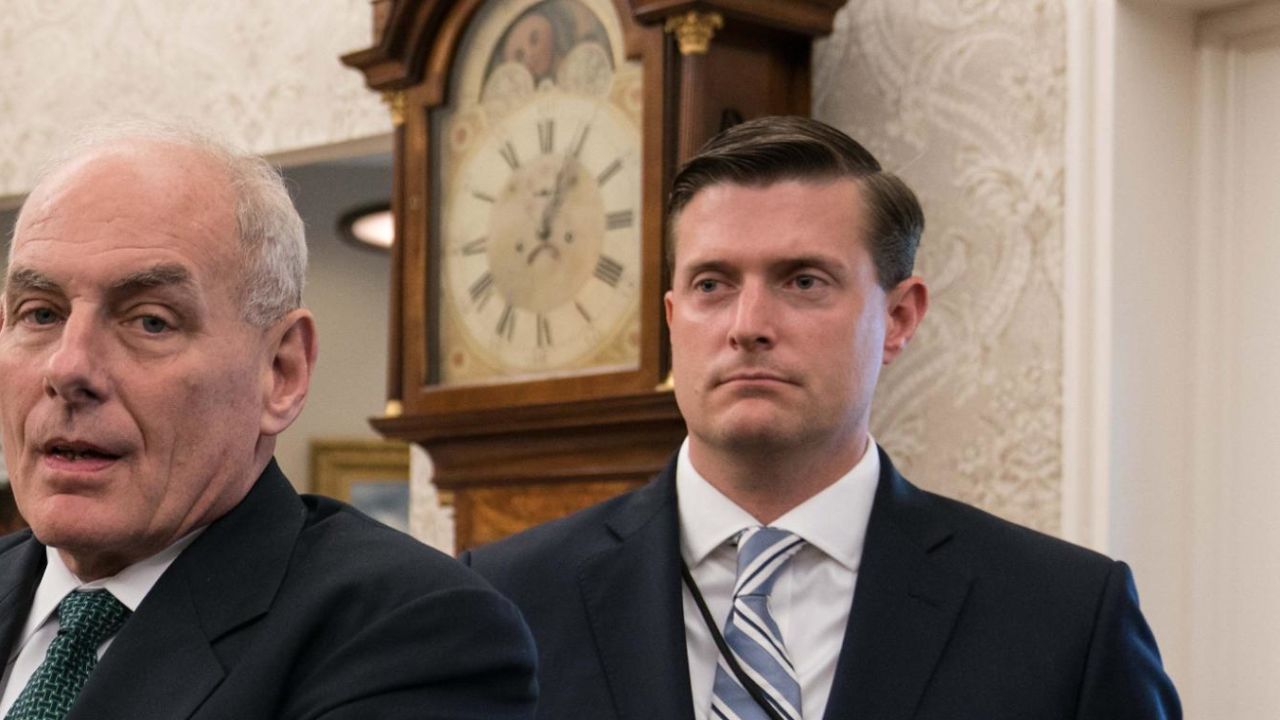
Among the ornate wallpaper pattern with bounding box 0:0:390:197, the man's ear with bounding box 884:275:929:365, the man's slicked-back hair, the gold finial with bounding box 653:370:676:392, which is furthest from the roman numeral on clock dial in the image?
the ornate wallpaper pattern with bounding box 0:0:390:197

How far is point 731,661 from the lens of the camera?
221cm

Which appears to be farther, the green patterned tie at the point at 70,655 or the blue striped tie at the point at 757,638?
the blue striped tie at the point at 757,638

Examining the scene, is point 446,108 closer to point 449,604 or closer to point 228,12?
point 228,12

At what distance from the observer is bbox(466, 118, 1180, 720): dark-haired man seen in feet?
7.27

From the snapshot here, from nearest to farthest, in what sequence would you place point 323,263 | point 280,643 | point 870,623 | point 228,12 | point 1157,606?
point 280,643 < point 870,623 < point 1157,606 < point 228,12 < point 323,263

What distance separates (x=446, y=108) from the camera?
3.52m

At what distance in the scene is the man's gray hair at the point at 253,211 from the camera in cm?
167

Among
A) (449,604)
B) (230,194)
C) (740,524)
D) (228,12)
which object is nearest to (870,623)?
(740,524)

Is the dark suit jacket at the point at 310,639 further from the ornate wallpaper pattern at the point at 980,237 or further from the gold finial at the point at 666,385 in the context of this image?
the ornate wallpaper pattern at the point at 980,237

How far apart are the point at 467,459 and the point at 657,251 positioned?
598 millimetres

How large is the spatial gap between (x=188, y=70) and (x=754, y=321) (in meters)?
2.79

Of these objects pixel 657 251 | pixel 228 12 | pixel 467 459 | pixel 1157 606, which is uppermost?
pixel 228 12

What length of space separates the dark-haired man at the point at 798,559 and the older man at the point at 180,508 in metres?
0.65

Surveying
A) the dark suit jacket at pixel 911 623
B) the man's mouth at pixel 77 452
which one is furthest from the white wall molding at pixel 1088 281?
the man's mouth at pixel 77 452
